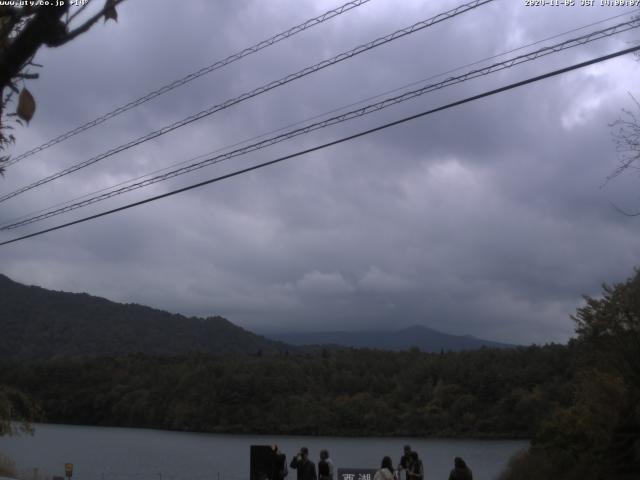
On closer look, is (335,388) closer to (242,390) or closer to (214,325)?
(242,390)

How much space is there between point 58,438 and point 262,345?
89.6 meters

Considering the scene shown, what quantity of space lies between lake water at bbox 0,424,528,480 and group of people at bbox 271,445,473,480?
1021cm

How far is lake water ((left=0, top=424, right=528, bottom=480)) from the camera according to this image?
35094 mm

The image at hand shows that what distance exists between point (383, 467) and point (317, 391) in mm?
63495

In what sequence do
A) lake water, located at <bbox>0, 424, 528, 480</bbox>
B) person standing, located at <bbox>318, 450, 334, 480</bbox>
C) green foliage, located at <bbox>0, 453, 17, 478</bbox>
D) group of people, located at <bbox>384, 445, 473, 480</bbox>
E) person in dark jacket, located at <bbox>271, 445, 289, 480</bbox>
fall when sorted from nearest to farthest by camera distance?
1. group of people, located at <bbox>384, 445, 473, 480</bbox>
2. person standing, located at <bbox>318, 450, 334, 480</bbox>
3. person in dark jacket, located at <bbox>271, 445, 289, 480</bbox>
4. green foliage, located at <bbox>0, 453, 17, 478</bbox>
5. lake water, located at <bbox>0, 424, 528, 480</bbox>

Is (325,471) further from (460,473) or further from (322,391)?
(322,391)

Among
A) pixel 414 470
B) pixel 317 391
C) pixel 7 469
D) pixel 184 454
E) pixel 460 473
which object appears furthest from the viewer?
pixel 317 391

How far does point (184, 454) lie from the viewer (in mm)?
47250

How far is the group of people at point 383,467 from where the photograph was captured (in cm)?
1418

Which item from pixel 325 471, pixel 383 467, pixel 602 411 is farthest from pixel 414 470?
pixel 602 411

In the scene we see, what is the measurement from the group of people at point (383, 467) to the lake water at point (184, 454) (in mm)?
10208

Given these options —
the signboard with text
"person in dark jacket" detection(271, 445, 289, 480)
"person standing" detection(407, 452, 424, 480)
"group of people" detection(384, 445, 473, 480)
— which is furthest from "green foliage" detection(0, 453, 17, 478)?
"person standing" detection(407, 452, 424, 480)

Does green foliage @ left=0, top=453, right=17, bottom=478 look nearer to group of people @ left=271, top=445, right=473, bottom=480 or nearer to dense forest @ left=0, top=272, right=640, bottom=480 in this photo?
group of people @ left=271, top=445, right=473, bottom=480

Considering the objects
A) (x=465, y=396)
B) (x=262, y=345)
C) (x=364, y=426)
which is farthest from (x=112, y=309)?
(x=465, y=396)
